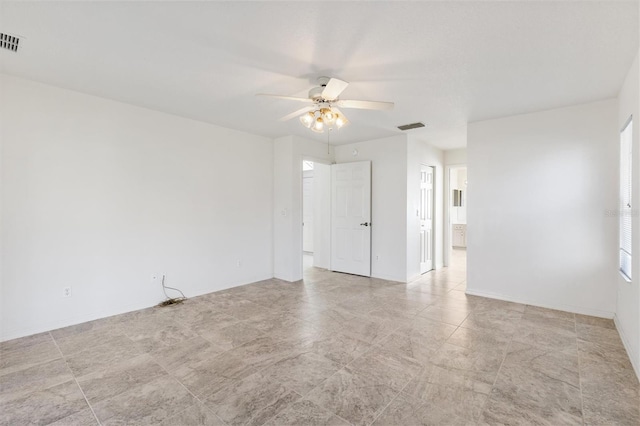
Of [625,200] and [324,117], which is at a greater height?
[324,117]

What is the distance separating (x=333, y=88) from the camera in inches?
→ 99.9

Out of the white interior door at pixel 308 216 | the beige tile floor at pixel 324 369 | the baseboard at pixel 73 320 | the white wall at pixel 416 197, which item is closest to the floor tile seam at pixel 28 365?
the beige tile floor at pixel 324 369

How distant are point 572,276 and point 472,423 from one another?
2892 mm

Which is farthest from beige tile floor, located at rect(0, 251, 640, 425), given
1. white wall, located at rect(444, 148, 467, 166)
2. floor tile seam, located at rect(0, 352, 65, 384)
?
white wall, located at rect(444, 148, 467, 166)

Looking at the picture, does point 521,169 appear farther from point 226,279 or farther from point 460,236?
point 460,236

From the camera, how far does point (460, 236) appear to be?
30.7 feet

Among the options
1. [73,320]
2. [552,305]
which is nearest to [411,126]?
[552,305]

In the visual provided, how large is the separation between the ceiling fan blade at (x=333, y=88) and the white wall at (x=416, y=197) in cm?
286

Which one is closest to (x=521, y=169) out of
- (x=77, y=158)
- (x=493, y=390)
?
(x=493, y=390)

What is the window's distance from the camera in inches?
116

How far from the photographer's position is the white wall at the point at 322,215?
6234mm

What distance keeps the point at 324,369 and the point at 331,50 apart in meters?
2.54

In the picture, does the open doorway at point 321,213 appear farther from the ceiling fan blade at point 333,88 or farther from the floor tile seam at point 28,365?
the floor tile seam at point 28,365

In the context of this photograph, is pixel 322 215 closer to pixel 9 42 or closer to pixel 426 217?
pixel 426 217
